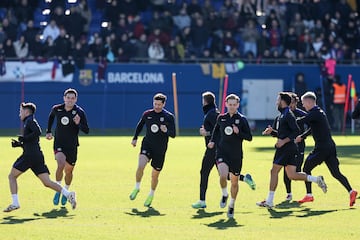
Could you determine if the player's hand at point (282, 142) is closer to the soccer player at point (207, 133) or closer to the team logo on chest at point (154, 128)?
the soccer player at point (207, 133)

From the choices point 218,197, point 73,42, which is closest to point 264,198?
point 218,197

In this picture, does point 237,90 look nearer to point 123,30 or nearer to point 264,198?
point 123,30

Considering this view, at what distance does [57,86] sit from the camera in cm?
4256

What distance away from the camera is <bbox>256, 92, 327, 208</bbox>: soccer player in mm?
17734

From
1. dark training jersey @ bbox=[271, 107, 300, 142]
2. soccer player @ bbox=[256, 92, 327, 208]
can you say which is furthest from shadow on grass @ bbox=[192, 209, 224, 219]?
dark training jersey @ bbox=[271, 107, 300, 142]

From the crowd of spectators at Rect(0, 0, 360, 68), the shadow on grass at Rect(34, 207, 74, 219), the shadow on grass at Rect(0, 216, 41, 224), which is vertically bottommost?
the shadow on grass at Rect(34, 207, 74, 219)

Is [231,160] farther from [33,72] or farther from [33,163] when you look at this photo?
[33,72]

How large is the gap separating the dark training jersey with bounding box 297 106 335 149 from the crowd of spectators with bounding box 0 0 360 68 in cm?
2388

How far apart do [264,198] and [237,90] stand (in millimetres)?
25617

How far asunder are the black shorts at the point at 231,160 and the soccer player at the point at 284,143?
4.06ft

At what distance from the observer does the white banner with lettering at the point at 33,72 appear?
41.5 metres

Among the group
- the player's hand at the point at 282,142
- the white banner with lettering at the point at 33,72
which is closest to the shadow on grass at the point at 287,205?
the player's hand at the point at 282,142

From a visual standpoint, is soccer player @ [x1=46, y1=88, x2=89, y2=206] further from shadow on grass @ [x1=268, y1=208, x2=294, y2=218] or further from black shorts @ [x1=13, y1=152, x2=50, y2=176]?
shadow on grass @ [x1=268, y1=208, x2=294, y2=218]

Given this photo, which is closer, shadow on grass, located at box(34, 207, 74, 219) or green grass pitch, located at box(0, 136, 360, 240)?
green grass pitch, located at box(0, 136, 360, 240)
